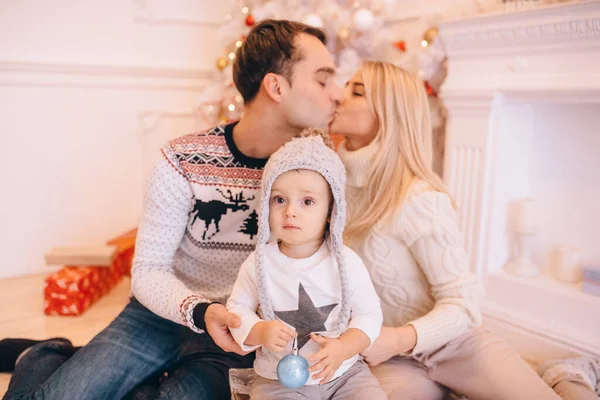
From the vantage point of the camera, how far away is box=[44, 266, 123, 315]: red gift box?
7.29ft

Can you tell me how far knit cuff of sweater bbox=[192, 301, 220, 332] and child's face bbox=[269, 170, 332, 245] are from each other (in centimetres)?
27

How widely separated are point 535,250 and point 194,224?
4.99 feet

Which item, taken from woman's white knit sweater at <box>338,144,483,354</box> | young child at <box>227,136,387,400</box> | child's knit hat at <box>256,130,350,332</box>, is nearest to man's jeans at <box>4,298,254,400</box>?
young child at <box>227,136,387,400</box>

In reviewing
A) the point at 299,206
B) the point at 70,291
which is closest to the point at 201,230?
the point at 299,206

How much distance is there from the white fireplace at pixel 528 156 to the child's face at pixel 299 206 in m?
1.15

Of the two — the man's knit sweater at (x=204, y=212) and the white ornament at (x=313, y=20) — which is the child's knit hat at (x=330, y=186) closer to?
the man's knit sweater at (x=204, y=212)

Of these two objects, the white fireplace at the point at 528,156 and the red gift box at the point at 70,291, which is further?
the red gift box at the point at 70,291

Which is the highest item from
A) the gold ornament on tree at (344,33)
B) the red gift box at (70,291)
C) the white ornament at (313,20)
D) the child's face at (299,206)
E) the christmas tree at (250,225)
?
the white ornament at (313,20)

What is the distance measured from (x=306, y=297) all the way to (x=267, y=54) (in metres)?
0.79

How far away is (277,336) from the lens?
1.02 meters

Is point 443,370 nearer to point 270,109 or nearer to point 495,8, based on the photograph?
point 270,109

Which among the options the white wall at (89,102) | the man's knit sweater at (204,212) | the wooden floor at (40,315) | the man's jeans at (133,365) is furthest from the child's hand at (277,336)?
the white wall at (89,102)

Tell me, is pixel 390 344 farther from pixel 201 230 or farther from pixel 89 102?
pixel 89 102

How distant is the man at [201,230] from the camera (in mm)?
1381
